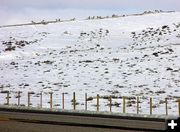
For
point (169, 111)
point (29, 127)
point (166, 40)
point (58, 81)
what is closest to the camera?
point (29, 127)

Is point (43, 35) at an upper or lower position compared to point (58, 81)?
upper

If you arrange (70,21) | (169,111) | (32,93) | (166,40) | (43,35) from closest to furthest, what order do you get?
(169,111), (32,93), (166,40), (43,35), (70,21)

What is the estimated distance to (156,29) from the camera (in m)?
63.1

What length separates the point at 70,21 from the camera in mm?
75000

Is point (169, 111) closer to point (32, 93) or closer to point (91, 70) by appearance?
point (32, 93)

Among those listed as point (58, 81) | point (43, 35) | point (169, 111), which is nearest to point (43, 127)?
point (169, 111)

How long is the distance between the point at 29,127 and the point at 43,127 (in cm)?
47

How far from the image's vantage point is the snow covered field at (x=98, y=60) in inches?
1398

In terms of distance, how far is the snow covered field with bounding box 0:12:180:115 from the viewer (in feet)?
116

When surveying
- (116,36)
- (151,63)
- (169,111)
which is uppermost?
(116,36)

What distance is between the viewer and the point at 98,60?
50094 millimetres

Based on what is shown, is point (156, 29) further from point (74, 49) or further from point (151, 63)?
point (151, 63)

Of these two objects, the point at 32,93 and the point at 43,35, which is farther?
the point at 43,35

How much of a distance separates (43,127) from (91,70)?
31.1 m
